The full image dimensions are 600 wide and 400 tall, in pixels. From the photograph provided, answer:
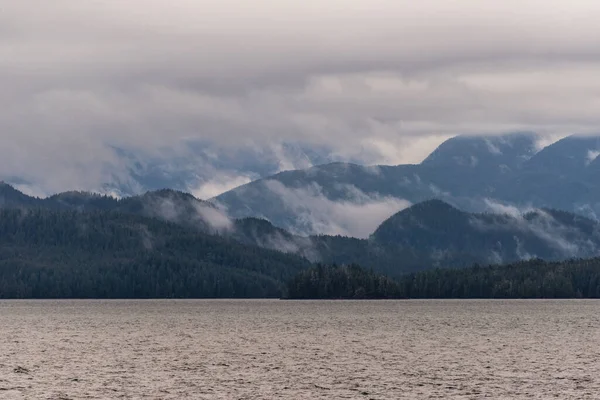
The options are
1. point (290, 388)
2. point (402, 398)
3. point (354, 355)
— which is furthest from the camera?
point (354, 355)

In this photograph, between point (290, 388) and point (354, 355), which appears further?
point (354, 355)

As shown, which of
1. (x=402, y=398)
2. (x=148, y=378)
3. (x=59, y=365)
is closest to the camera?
(x=402, y=398)

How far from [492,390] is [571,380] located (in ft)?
56.2

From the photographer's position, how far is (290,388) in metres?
141

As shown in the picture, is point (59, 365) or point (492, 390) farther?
point (59, 365)

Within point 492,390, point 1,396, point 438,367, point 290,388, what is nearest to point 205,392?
point 290,388

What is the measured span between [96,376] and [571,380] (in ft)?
226

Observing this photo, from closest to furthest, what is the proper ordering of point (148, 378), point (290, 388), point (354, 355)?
point (290, 388), point (148, 378), point (354, 355)

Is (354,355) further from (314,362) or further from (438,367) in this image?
(438,367)

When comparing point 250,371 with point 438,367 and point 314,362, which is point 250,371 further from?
point 438,367

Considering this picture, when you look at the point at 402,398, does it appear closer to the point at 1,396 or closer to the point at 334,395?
the point at 334,395

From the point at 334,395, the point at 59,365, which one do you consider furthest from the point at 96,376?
the point at 334,395

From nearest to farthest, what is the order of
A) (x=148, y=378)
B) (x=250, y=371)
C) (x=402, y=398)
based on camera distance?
(x=402, y=398)
(x=148, y=378)
(x=250, y=371)

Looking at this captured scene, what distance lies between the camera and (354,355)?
194375 millimetres
